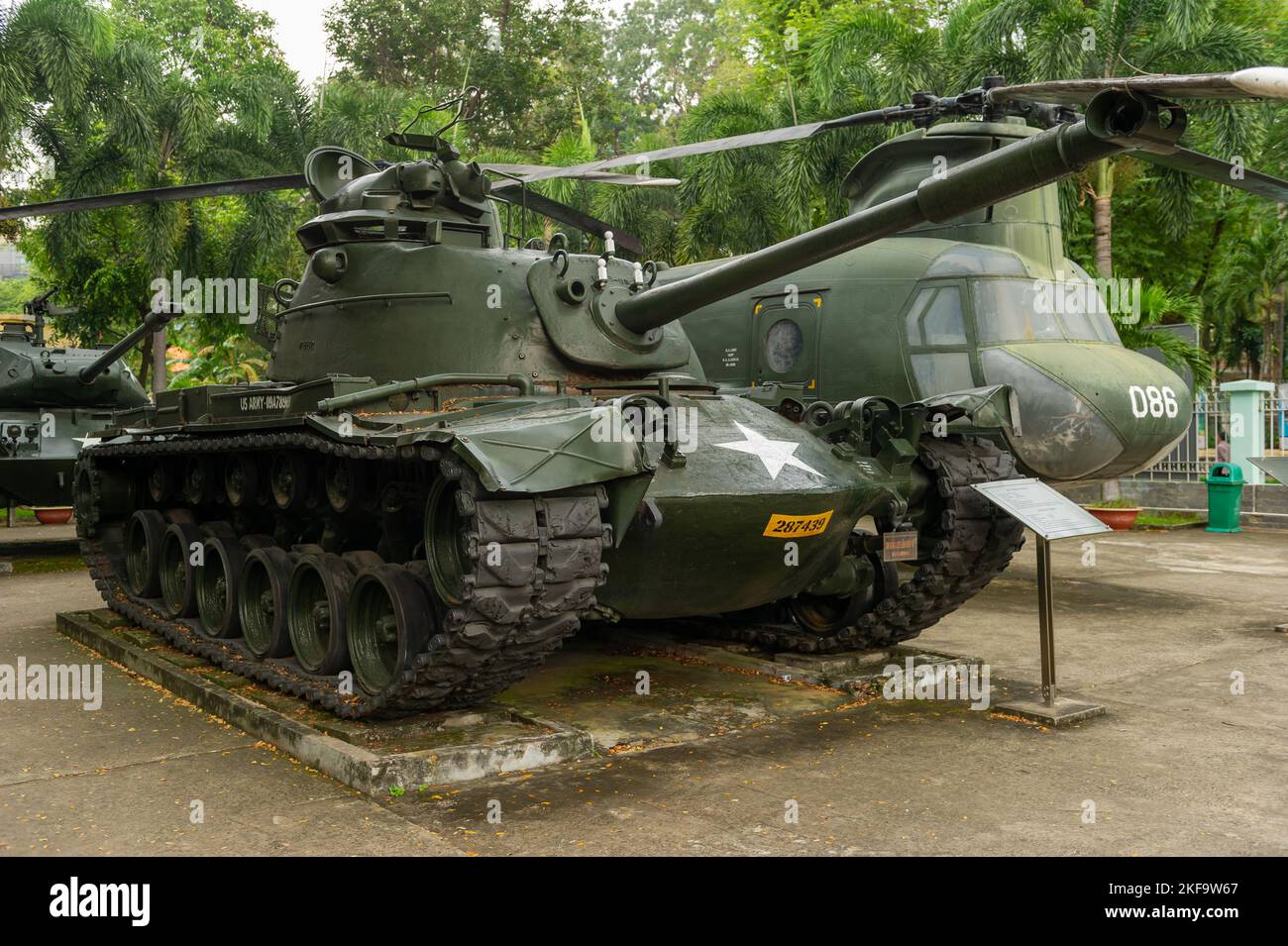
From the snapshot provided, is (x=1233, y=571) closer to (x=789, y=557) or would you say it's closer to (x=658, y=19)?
(x=789, y=557)

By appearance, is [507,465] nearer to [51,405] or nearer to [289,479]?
[289,479]

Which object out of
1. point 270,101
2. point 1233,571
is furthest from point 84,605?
point 270,101

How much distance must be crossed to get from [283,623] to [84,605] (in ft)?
17.5

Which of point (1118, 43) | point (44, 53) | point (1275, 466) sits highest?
point (44, 53)

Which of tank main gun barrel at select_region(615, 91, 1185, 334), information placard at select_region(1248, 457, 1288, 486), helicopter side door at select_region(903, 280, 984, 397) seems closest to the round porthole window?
helicopter side door at select_region(903, 280, 984, 397)

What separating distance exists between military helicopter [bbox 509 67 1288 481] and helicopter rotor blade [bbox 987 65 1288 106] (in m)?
4.91

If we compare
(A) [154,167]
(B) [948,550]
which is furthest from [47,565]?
(B) [948,550]

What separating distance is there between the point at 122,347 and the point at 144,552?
607cm

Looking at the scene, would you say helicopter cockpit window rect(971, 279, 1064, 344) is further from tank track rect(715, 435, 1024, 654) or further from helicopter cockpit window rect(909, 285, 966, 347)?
tank track rect(715, 435, 1024, 654)

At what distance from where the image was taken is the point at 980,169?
5.81m

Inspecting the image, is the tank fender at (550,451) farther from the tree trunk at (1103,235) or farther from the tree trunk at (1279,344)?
the tree trunk at (1279,344)

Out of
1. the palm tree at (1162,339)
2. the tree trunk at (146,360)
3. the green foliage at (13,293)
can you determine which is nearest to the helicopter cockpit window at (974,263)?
the palm tree at (1162,339)

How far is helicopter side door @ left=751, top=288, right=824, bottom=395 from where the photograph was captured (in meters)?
12.2

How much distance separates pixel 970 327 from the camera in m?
11.5
